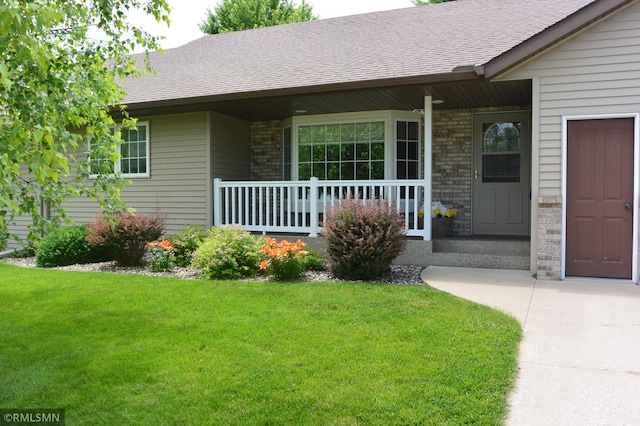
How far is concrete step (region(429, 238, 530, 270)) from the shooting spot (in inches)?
302

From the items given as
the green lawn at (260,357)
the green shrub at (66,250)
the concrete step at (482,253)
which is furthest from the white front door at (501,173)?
the green shrub at (66,250)

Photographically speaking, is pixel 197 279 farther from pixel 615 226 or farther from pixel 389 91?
pixel 615 226

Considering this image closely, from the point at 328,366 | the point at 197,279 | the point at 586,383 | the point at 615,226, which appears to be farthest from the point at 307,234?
the point at 586,383

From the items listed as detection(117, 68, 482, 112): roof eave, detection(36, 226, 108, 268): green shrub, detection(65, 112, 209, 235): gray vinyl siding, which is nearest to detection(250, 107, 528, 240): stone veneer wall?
detection(117, 68, 482, 112): roof eave

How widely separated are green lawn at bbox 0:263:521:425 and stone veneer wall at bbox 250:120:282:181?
5435mm

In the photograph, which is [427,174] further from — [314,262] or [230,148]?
[230,148]

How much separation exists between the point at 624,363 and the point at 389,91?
559 centimetres

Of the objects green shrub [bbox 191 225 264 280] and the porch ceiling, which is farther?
the porch ceiling

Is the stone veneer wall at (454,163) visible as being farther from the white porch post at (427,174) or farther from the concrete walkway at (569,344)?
the concrete walkway at (569,344)

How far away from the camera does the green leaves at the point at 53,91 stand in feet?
8.88

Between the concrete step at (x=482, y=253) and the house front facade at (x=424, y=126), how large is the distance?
0.42 metres

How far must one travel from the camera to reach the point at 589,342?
4.22 metres

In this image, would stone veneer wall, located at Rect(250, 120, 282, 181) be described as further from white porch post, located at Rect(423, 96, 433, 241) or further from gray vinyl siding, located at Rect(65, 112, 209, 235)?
white porch post, located at Rect(423, 96, 433, 241)

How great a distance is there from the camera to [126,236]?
8.36 metres
